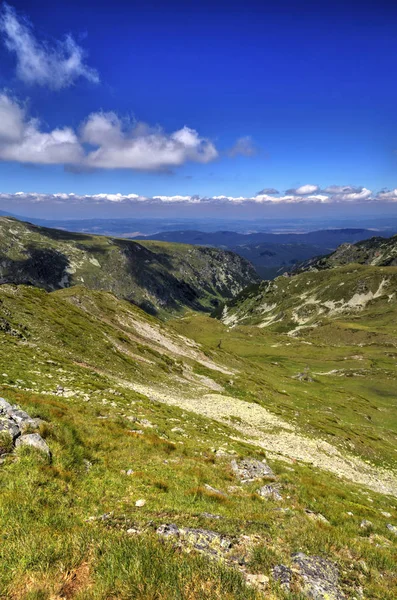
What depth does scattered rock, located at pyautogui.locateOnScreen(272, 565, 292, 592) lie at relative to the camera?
7.91m

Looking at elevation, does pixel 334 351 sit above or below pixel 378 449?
below

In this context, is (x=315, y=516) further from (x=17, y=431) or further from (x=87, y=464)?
(x=17, y=431)

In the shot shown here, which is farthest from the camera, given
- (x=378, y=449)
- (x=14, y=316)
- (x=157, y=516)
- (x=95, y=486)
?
(x=378, y=449)

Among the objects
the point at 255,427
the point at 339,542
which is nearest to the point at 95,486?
the point at 339,542

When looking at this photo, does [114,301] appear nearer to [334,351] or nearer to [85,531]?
[85,531]

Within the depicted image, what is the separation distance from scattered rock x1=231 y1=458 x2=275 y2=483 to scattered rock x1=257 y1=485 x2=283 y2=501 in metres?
1.39

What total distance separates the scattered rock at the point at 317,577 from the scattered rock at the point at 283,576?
362 mm

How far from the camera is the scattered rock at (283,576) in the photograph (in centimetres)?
791

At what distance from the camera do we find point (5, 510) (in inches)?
340

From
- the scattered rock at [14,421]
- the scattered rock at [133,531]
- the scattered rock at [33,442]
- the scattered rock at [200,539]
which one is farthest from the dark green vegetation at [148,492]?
the scattered rock at [14,421]

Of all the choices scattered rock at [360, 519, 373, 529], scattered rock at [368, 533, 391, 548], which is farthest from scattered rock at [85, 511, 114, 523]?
scattered rock at [360, 519, 373, 529]

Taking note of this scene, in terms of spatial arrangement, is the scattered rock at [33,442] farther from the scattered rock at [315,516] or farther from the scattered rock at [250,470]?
the scattered rock at [315,516]

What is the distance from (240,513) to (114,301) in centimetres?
7943

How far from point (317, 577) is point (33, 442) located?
441 inches
